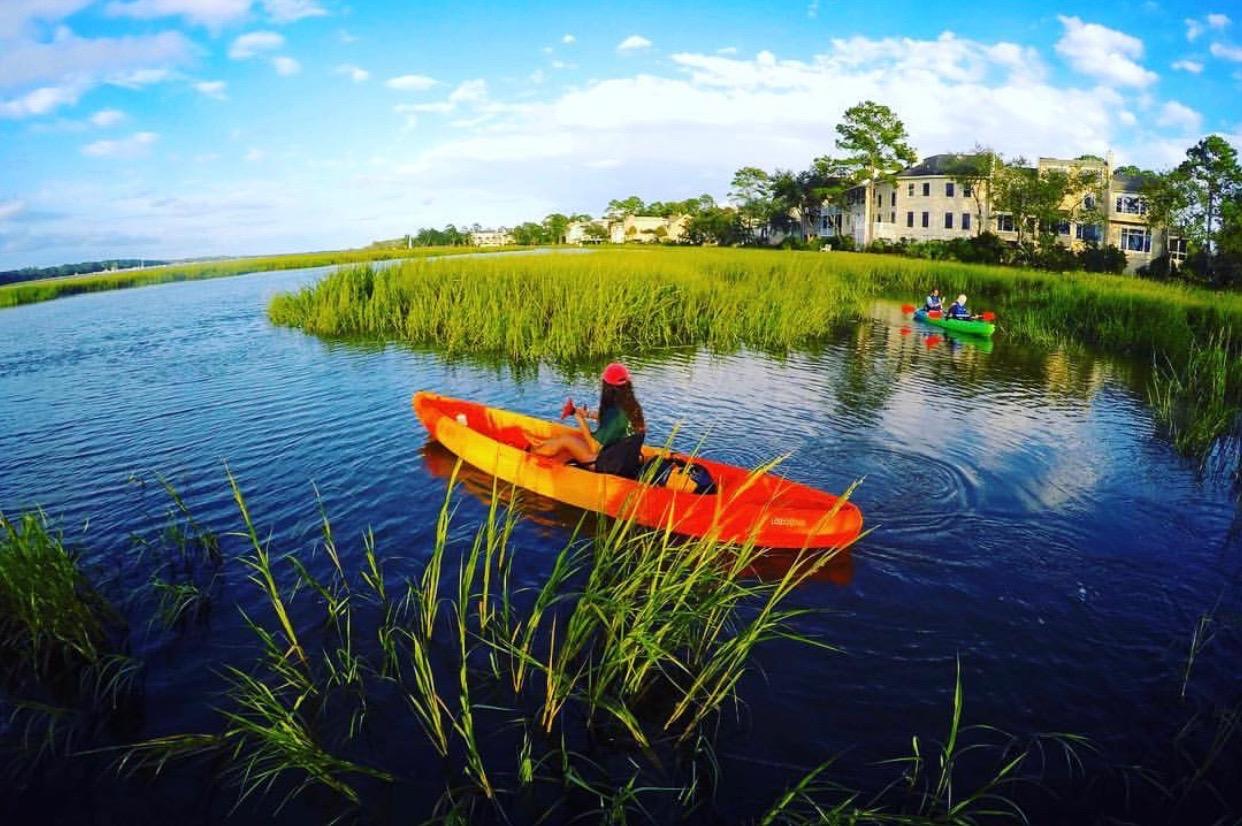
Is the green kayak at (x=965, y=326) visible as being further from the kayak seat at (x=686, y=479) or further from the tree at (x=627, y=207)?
the tree at (x=627, y=207)

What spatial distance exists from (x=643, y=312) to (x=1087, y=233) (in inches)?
1830

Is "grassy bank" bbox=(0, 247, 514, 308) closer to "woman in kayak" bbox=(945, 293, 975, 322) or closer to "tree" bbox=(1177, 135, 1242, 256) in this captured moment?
"woman in kayak" bbox=(945, 293, 975, 322)

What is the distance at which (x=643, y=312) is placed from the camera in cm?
1881

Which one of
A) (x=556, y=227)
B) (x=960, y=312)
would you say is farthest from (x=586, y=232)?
(x=960, y=312)

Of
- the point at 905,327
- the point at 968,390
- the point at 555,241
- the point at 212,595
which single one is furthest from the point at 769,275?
the point at 555,241

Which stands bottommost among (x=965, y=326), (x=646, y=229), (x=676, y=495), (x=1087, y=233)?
(x=676, y=495)

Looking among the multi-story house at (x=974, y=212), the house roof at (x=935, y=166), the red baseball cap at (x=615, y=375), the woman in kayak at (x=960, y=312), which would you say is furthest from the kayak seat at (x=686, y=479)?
the house roof at (x=935, y=166)

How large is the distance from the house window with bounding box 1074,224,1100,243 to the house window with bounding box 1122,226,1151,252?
162 cm

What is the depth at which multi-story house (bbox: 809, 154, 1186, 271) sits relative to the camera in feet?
156

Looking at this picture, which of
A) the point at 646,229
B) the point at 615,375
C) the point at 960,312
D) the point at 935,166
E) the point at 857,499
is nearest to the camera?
the point at 615,375

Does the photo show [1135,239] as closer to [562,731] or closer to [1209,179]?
[1209,179]

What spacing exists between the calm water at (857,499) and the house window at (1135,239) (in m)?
40.6

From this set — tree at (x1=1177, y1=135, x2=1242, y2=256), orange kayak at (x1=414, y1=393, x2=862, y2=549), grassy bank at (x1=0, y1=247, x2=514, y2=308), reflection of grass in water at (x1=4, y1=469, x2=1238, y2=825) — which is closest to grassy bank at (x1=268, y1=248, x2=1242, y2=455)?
orange kayak at (x1=414, y1=393, x2=862, y2=549)

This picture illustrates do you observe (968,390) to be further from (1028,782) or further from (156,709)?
(156,709)
